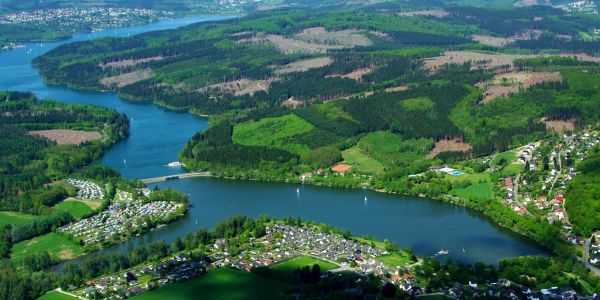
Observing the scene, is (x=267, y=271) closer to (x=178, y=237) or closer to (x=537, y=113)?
(x=178, y=237)

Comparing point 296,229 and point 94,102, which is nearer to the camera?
point 296,229

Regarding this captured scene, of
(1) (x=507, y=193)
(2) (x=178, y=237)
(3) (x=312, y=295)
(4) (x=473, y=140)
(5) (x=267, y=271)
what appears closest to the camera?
(3) (x=312, y=295)

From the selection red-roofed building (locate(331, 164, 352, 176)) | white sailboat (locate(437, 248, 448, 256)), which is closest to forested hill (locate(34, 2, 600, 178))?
red-roofed building (locate(331, 164, 352, 176))

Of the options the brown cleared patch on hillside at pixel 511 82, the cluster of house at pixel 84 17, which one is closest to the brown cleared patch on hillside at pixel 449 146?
the brown cleared patch on hillside at pixel 511 82

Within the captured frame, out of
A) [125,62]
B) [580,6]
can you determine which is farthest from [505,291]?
[580,6]

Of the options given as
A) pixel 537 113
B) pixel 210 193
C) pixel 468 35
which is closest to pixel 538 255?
pixel 210 193

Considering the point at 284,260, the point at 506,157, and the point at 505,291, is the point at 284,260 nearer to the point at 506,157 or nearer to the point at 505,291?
the point at 505,291

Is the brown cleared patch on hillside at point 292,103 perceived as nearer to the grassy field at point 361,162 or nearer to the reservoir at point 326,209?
the reservoir at point 326,209
